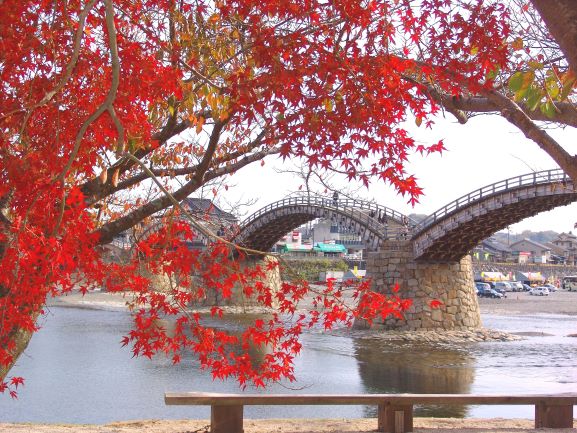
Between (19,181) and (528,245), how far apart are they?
114m

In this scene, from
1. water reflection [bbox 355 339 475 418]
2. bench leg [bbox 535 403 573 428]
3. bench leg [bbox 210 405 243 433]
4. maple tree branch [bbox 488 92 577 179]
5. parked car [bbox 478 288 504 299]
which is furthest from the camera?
parked car [bbox 478 288 504 299]

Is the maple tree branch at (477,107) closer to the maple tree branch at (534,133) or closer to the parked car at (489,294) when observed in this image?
the maple tree branch at (534,133)

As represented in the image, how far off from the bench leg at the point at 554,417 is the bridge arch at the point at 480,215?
1781 centimetres

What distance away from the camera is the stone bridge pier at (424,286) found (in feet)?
97.7

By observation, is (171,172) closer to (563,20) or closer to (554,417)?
(554,417)

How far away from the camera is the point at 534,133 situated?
5.83 m

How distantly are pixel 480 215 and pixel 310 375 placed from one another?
12.6 m

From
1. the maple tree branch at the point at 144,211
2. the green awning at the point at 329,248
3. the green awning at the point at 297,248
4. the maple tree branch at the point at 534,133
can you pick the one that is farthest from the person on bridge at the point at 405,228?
the green awning at the point at 329,248

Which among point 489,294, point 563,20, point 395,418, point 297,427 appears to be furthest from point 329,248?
point 563,20

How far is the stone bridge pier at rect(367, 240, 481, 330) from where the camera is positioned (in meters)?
29.8

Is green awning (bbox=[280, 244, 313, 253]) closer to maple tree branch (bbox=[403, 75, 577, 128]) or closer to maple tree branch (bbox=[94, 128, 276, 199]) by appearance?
maple tree branch (bbox=[94, 128, 276, 199])

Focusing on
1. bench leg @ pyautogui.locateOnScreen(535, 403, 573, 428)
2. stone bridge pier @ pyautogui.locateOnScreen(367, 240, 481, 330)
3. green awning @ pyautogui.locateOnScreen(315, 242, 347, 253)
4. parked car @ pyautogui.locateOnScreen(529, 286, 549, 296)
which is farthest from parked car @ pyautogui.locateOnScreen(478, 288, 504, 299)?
bench leg @ pyautogui.locateOnScreen(535, 403, 573, 428)

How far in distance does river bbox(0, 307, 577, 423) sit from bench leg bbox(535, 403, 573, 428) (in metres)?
4.76

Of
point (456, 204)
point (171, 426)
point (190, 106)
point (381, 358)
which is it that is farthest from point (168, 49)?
point (456, 204)
